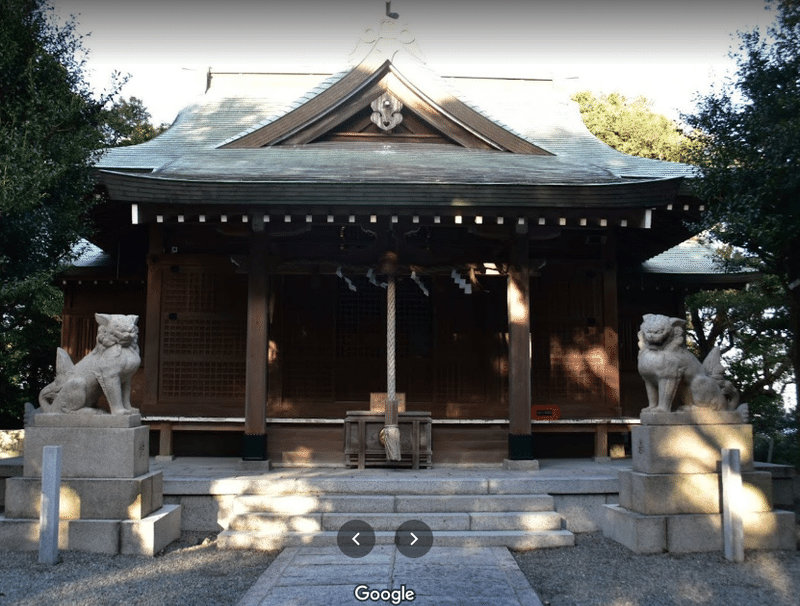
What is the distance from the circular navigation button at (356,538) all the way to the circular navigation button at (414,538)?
291 millimetres

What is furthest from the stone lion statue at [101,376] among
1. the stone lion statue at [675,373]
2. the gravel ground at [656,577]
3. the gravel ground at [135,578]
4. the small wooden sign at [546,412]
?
the small wooden sign at [546,412]

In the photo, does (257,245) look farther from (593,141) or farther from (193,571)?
(593,141)

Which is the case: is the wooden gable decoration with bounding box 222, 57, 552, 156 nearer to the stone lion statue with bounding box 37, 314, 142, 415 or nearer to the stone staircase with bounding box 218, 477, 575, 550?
the stone lion statue with bounding box 37, 314, 142, 415

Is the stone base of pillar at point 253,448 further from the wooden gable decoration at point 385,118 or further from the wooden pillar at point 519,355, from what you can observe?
the wooden gable decoration at point 385,118

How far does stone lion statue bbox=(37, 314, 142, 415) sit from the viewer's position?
6957mm

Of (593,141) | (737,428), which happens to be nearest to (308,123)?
(593,141)

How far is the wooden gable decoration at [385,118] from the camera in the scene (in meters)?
10.6

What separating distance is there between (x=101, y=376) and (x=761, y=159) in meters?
7.81

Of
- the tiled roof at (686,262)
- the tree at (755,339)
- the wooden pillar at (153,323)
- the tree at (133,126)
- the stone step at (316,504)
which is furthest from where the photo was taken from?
the tree at (133,126)

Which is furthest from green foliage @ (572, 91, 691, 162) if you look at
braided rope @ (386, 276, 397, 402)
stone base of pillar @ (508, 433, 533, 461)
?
stone base of pillar @ (508, 433, 533, 461)

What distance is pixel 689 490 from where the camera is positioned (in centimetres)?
671

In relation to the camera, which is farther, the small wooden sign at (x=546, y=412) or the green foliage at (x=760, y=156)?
the small wooden sign at (x=546, y=412)

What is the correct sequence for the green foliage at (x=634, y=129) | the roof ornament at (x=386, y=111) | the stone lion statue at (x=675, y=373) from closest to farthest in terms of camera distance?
the stone lion statue at (x=675, y=373)
the roof ornament at (x=386, y=111)
the green foliage at (x=634, y=129)

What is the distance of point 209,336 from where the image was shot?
1062 cm
